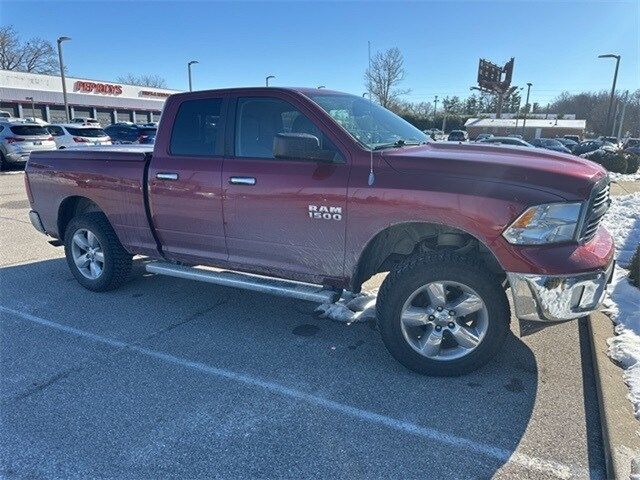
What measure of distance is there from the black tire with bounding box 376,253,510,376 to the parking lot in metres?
0.12

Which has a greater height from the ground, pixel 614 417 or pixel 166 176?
pixel 166 176

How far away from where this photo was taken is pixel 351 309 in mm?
4641

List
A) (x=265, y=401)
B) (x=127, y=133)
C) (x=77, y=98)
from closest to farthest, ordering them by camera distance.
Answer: (x=265, y=401) → (x=127, y=133) → (x=77, y=98)

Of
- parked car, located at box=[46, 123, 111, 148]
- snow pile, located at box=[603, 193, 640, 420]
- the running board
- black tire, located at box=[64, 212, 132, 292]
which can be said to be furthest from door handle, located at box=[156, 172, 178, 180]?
parked car, located at box=[46, 123, 111, 148]

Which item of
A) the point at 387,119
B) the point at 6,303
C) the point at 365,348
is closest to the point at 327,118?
the point at 387,119

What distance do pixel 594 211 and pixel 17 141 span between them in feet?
61.8

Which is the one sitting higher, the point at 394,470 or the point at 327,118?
the point at 327,118

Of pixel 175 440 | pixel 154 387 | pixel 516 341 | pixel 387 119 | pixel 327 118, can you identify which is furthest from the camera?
→ pixel 387 119

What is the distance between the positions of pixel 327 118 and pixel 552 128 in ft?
234

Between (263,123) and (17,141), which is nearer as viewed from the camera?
(263,123)

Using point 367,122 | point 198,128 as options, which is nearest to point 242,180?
point 198,128

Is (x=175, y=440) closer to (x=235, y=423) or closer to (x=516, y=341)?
(x=235, y=423)

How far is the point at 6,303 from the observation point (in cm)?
482

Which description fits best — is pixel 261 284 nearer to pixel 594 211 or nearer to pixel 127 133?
pixel 594 211
